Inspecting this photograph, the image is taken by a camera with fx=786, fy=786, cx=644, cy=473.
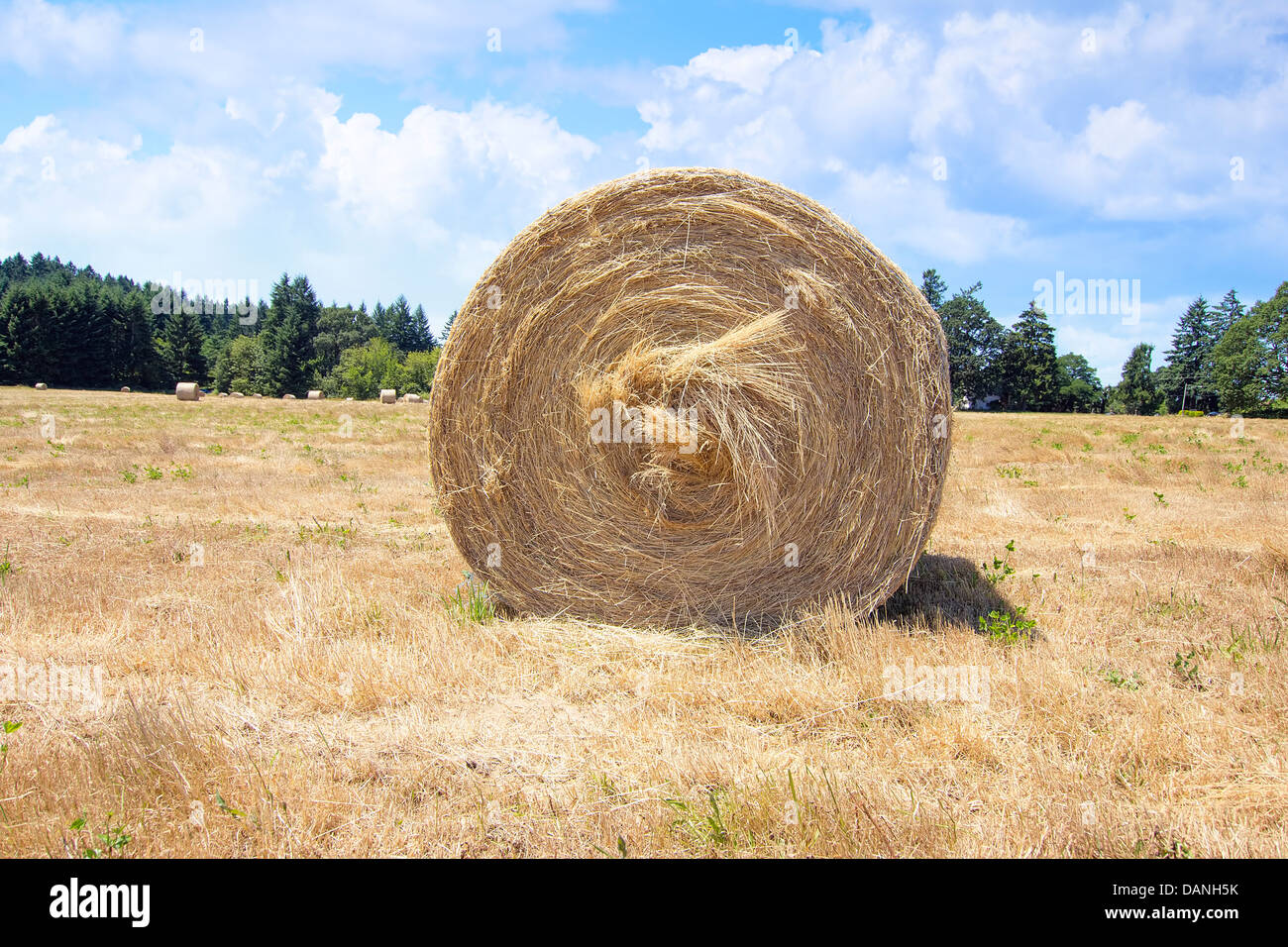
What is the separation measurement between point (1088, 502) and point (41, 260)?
15067 cm

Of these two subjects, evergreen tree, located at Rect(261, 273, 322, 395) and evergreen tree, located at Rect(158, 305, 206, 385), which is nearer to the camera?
evergreen tree, located at Rect(158, 305, 206, 385)

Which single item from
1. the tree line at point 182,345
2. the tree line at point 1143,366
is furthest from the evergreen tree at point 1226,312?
the tree line at point 182,345

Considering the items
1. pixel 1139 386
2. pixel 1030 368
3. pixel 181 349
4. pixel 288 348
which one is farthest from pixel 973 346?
pixel 181 349

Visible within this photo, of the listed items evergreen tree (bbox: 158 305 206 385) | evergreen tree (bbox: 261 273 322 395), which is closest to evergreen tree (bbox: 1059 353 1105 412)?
evergreen tree (bbox: 261 273 322 395)

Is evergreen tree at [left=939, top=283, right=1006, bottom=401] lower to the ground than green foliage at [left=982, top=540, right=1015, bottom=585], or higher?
higher

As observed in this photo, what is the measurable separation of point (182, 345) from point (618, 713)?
7698 centimetres

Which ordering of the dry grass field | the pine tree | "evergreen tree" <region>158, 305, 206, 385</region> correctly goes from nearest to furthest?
1. the dry grass field
2. "evergreen tree" <region>158, 305, 206, 385</region>
3. the pine tree

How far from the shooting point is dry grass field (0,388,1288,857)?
2.79 m

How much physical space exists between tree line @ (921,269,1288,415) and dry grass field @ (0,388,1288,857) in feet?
185

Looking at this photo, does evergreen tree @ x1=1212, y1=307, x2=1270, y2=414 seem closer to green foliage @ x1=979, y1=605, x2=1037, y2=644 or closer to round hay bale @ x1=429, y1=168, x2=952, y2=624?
green foliage @ x1=979, y1=605, x2=1037, y2=644

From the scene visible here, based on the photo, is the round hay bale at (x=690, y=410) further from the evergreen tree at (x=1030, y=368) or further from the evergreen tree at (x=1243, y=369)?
the evergreen tree at (x=1030, y=368)

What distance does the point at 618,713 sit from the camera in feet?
12.6

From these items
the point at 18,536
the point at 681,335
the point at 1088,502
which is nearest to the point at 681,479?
the point at 681,335

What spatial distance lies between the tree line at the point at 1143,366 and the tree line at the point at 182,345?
48.9 metres
